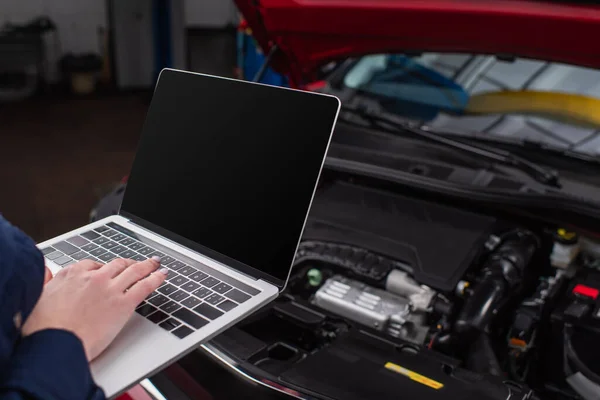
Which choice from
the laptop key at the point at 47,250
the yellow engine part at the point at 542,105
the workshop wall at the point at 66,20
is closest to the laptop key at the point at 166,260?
the laptop key at the point at 47,250

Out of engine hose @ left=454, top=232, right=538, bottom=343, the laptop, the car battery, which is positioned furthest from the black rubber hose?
the laptop

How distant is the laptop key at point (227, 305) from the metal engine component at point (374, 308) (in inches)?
15.8

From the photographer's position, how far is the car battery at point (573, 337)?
1.02 metres

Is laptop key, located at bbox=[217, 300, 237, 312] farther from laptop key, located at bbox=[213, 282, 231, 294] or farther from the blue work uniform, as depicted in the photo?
the blue work uniform

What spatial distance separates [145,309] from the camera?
788 mm

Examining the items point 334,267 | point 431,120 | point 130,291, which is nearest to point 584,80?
point 431,120

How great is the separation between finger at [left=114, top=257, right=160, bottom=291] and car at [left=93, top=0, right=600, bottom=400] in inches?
10.1

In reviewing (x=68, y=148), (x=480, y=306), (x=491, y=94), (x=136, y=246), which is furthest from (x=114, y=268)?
(x=68, y=148)

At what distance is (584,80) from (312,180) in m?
1.06

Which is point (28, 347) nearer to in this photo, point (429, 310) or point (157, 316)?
point (157, 316)

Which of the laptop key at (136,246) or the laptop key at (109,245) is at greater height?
the laptop key at (136,246)

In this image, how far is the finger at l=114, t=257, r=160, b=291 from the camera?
28.2 inches

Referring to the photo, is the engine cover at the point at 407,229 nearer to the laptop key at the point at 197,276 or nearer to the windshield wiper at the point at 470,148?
the windshield wiper at the point at 470,148

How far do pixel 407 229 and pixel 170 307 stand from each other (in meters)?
0.69
